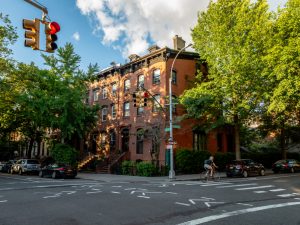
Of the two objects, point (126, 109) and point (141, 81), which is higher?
point (141, 81)

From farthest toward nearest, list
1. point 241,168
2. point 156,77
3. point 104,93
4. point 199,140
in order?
point 104,93
point 199,140
point 156,77
point 241,168

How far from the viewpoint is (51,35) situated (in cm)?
982

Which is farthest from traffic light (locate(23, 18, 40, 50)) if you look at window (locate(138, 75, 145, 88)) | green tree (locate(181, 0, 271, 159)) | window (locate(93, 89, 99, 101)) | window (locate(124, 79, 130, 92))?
window (locate(93, 89, 99, 101))

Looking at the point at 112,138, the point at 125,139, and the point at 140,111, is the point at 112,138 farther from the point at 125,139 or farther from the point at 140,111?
the point at 140,111

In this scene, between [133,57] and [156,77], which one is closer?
[156,77]

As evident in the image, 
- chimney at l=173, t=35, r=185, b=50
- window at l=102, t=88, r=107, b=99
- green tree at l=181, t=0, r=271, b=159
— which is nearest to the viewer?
green tree at l=181, t=0, r=271, b=159

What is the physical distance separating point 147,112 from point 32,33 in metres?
23.4

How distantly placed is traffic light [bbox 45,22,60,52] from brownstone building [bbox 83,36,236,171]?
18142 millimetres

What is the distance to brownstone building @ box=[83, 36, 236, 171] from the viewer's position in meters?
30.3

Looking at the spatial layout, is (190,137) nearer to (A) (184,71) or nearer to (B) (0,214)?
(A) (184,71)

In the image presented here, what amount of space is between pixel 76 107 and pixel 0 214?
76.2 feet

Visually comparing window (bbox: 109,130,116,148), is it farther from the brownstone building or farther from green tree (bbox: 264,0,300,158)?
green tree (bbox: 264,0,300,158)

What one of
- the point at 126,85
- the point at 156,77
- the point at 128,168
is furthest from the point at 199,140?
the point at 126,85

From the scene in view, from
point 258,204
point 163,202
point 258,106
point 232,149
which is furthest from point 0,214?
point 232,149
